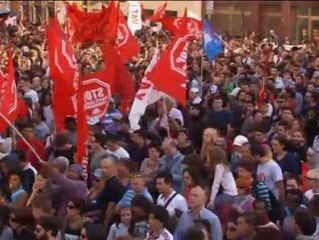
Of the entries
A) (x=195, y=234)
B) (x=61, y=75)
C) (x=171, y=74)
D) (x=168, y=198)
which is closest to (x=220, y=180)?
(x=168, y=198)

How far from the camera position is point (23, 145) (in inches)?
503

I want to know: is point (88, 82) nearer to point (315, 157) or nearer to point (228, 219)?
point (315, 157)

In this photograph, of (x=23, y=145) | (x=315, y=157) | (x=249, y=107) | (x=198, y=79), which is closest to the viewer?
(x=315, y=157)

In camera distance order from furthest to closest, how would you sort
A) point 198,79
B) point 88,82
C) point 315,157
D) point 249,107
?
point 198,79 → point 249,107 → point 88,82 → point 315,157

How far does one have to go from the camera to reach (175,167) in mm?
11336

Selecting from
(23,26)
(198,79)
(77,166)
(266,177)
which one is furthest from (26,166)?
(23,26)

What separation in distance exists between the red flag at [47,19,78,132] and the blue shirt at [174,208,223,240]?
4768 mm

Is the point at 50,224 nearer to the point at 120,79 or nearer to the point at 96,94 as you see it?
the point at 96,94

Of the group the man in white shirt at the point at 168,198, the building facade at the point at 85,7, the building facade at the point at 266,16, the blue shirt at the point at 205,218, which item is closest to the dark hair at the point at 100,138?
the man in white shirt at the point at 168,198

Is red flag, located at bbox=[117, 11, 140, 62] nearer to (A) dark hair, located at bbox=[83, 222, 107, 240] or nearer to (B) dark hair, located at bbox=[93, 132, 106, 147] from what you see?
(B) dark hair, located at bbox=[93, 132, 106, 147]

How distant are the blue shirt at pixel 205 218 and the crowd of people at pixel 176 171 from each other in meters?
0.01

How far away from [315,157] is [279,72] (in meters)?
8.88

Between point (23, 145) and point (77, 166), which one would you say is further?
point (23, 145)

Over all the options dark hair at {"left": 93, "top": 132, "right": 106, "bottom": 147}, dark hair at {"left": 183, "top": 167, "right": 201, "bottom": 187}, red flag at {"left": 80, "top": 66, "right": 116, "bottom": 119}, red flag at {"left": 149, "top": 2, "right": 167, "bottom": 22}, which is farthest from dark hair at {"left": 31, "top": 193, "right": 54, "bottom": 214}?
red flag at {"left": 149, "top": 2, "right": 167, "bottom": 22}
